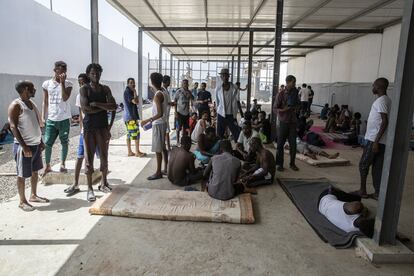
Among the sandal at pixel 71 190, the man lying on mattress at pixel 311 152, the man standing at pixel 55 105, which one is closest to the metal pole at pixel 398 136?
the sandal at pixel 71 190

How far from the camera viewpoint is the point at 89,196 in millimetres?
4090

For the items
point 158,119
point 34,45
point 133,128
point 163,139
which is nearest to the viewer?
point 158,119

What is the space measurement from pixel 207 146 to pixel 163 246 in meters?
3.19

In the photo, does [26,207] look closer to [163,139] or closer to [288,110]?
[163,139]

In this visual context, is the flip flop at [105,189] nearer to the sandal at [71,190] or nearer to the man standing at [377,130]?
the sandal at [71,190]

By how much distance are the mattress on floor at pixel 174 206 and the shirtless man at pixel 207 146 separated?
1646mm

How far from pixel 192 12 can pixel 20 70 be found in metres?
5.22

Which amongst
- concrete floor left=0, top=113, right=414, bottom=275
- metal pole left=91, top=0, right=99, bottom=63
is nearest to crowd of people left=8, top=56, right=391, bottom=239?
concrete floor left=0, top=113, right=414, bottom=275

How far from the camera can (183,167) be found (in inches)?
185

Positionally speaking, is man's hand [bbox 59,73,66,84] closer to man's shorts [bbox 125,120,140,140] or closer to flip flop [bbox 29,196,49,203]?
flip flop [bbox 29,196,49,203]

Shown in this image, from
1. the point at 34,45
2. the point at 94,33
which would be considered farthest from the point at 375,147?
the point at 34,45

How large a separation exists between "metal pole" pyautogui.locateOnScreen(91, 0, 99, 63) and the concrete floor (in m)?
2.47

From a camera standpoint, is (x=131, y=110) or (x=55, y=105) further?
(x=131, y=110)

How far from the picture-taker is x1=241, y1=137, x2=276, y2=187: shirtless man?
15.8 feet
